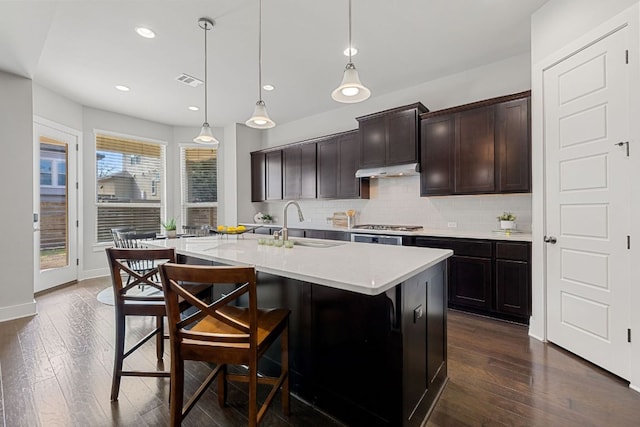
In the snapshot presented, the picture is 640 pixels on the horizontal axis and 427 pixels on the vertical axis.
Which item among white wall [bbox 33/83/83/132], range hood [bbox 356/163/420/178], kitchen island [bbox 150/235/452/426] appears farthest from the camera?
white wall [bbox 33/83/83/132]

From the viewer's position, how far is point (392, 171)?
4070 mm

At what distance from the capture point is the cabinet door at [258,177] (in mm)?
→ 6188

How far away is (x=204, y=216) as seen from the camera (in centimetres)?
645

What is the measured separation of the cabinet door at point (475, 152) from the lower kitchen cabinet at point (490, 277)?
0.68 metres

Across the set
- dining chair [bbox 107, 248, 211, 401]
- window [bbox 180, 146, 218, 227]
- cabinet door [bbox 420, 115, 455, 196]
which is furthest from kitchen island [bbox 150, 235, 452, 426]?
window [bbox 180, 146, 218, 227]

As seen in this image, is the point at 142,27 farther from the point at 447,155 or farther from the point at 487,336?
the point at 487,336

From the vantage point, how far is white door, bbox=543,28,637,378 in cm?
211

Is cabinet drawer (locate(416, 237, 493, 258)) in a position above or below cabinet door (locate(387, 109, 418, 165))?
below

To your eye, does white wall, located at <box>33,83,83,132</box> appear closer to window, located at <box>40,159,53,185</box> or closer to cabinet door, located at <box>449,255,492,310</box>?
window, located at <box>40,159,53,185</box>

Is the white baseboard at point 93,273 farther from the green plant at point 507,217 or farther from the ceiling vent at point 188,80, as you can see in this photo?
the green plant at point 507,217

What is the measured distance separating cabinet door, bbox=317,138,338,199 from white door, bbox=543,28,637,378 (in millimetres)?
2924

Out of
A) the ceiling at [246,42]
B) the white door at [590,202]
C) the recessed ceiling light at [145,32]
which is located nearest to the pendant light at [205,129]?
the ceiling at [246,42]

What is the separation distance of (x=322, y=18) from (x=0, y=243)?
421 centimetres

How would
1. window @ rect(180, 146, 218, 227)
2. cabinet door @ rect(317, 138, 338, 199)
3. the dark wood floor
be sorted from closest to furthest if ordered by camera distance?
1. the dark wood floor
2. cabinet door @ rect(317, 138, 338, 199)
3. window @ rect(180, 146, 218, 227)
